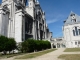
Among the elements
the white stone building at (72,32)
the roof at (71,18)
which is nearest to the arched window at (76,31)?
the white stone building at (72,32)

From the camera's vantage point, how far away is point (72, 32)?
192ft

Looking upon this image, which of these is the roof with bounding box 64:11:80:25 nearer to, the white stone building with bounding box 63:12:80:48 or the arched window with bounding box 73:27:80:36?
the white stone building with bounding box 63:12:80:48

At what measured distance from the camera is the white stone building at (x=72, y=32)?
57250 millimetres

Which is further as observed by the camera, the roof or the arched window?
the roof

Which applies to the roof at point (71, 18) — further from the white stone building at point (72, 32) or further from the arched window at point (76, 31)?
the arched window at point (76, 31)

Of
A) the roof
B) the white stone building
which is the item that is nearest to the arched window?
the white stone building

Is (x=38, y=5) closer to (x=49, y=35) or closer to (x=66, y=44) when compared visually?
(x=49, y=35)

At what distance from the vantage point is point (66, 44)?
58.8 m

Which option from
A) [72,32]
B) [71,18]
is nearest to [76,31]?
[72,32]

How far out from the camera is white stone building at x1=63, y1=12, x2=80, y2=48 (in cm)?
→ 5725

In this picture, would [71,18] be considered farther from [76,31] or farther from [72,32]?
[72,32]

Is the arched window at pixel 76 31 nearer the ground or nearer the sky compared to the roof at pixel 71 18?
nearer the ground

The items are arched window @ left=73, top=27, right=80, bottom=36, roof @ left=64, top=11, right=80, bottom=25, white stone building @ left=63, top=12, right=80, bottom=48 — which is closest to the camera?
white stone building @ left=63, top=12, right=80, bottom=48

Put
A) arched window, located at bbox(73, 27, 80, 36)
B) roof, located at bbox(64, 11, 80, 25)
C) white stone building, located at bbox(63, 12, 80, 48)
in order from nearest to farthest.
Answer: white stone building, located at bbox(63, 12, 80, 48) < arched window, located at bbox(73, 27, 80, 36) < roof, located at bbox(64, 11, 80, 25)
